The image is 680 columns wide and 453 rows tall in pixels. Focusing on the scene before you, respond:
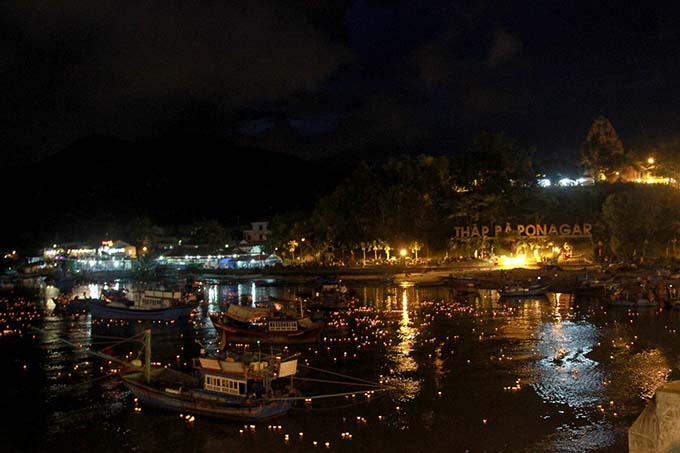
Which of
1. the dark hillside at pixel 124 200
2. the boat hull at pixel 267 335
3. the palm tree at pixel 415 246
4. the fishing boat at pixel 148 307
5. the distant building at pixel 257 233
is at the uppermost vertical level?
the dark hillside at pixel 124 200

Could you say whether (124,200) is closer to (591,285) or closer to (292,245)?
(292,245)

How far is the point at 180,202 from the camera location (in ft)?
577

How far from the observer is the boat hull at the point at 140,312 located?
42719mm

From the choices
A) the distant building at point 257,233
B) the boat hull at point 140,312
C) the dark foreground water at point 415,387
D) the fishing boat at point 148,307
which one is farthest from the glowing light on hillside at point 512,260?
the distant building at point 257,233

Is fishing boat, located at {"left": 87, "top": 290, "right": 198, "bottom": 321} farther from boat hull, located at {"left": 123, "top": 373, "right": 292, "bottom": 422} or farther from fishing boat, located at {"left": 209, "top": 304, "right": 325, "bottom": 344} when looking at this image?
boat hull, located at {"left": 123, "top": 373, "right": 292, "bottom": 422}

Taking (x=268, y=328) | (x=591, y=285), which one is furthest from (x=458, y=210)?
(x=268, y=328)

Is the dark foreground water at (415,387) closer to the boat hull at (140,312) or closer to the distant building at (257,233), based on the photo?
the boat hull at (140,312)

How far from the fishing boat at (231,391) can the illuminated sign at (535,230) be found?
6193cm

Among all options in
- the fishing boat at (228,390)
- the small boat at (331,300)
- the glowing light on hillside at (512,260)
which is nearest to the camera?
the fishing boat at (228,390)

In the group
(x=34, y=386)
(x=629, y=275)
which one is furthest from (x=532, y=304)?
(x=34, y=386)

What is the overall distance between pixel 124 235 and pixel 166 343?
327ft

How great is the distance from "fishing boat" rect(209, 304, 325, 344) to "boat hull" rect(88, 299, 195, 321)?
914 centimetres

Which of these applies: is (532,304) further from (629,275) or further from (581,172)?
(581,172)

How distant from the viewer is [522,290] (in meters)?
49.6
